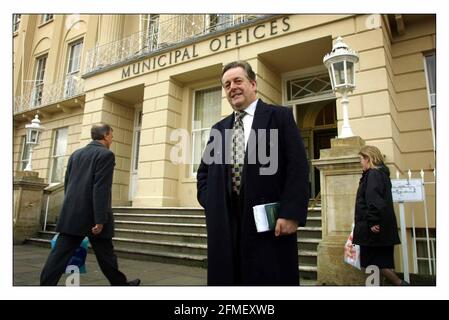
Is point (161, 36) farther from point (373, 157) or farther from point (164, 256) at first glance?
point (373, 157)

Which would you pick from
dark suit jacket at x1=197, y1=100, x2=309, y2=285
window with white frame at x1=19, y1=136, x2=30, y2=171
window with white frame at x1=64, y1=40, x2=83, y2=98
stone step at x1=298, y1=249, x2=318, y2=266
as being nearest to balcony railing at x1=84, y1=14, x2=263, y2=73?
window with white frame at x1=64, y1=40, x2=83, y2=98

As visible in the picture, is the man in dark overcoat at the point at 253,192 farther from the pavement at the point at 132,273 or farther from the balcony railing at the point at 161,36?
the balcony railing at the point at 161,36

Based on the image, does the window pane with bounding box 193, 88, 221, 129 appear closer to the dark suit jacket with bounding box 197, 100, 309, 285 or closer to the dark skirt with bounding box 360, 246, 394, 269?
the dark skirt with bounding box 360, 246, 394, 269

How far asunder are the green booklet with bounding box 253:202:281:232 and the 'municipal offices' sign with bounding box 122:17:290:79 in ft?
19.3

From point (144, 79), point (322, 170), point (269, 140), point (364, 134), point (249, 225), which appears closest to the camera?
point (249, 225)

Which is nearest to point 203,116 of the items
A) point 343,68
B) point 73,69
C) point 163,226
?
point 163,226

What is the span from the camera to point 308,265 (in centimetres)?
466

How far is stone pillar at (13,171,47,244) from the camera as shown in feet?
26.9

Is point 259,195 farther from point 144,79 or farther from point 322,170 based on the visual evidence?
point 144,79

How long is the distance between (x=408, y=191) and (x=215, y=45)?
5.59 meters

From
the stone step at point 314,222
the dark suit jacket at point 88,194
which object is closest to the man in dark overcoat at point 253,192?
the dark suit jacket at point 88,194

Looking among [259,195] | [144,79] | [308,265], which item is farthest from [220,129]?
[144,79]
